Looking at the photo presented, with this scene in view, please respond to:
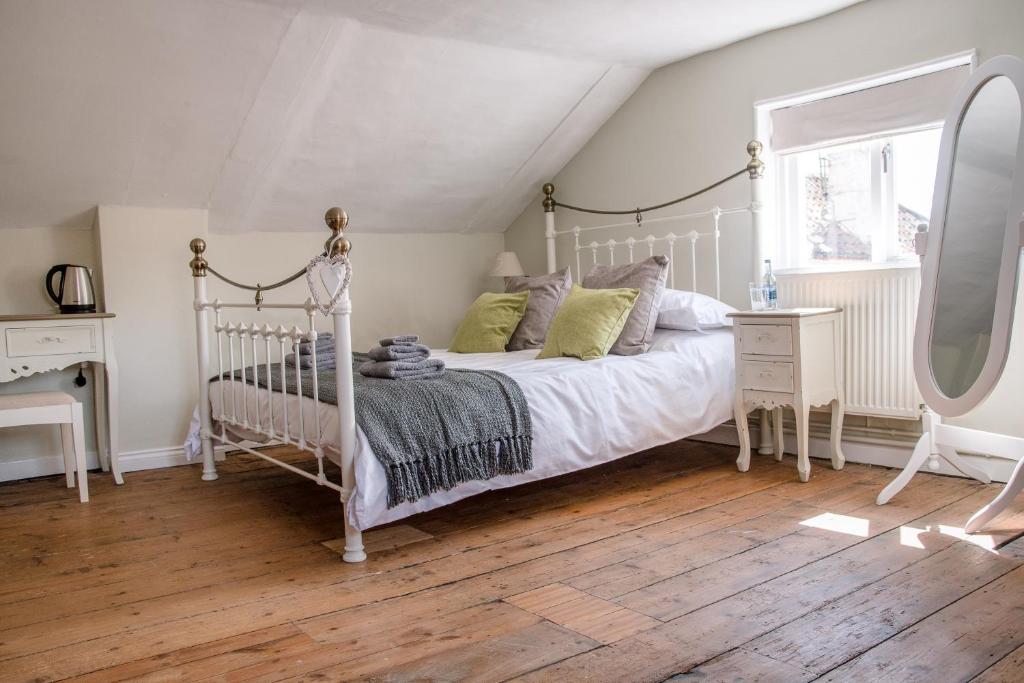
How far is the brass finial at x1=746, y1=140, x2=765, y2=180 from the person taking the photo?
3697mm

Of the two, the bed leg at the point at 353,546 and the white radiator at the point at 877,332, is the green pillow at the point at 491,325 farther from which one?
the bed leg at the point at 353,546

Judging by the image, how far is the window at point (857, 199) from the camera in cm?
347

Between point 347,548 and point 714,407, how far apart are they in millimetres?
1745

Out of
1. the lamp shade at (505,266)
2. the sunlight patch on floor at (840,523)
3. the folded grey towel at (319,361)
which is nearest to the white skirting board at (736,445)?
the sunlight patch on floor at (840,523)

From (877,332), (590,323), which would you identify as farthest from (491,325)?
(877,332)

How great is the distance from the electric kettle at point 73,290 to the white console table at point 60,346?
10 cm

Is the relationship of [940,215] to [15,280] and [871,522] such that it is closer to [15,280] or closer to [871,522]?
[871,522]

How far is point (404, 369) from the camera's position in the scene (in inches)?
115

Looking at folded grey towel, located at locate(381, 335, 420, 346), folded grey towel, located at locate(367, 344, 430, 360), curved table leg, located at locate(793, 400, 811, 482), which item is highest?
folded grey towel, located at locate(381, 335, 420, 346)

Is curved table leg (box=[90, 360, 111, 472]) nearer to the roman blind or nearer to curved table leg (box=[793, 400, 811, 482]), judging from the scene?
curved table leg (box=[793, 400, 811, 482])

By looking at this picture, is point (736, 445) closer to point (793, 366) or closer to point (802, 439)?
point (802, 439)

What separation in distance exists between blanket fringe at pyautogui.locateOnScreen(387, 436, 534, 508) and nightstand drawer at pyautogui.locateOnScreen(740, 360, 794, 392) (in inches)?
44.8

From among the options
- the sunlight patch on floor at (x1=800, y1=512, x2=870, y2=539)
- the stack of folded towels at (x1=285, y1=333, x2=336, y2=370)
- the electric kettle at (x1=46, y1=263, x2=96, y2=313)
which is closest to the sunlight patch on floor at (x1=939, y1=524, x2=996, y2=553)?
the sunlight patch on floor at (x1=800, y1=512, x2=870, y2=539)

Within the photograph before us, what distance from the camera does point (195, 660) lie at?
1.87 metres
